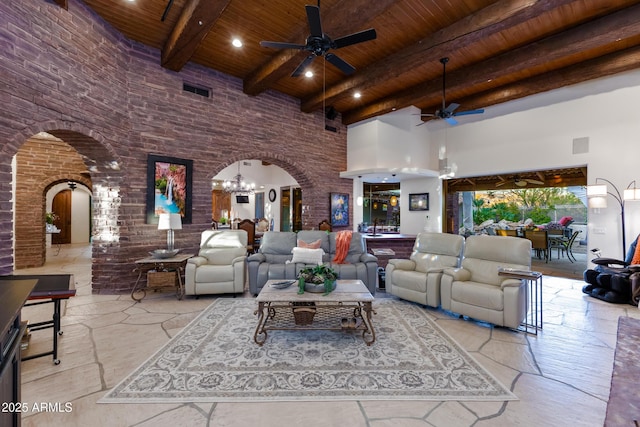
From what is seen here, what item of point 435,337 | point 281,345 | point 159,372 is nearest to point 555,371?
point 435,337

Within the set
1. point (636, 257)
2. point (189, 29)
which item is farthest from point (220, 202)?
point (636, 257)

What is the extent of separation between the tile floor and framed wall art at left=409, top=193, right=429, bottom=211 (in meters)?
4.23

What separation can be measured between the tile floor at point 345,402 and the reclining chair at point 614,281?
0.80 ft

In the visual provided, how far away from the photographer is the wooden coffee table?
9.17 ft

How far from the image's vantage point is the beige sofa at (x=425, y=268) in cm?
375

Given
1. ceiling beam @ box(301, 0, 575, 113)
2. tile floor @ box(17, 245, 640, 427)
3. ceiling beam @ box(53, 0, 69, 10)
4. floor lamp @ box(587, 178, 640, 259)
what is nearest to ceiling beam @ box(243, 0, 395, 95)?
ceiling beam @ box(301, 0, 575, 113)

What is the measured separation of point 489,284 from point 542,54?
3654 mm


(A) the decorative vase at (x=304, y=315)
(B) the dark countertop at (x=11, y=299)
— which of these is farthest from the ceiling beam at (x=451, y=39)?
(B) the dark countertop at (x=11, y=299)

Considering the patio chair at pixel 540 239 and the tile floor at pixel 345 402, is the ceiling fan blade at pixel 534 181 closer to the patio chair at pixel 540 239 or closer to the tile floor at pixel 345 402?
the patio chair at pixel 540 239

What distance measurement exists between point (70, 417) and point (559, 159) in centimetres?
789

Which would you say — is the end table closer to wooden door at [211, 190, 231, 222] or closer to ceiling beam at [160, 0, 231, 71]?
ceiling beam at [160, 0, 231, 71]

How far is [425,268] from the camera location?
13.8 ft

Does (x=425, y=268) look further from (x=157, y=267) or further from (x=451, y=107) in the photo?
(x=157, y=267)

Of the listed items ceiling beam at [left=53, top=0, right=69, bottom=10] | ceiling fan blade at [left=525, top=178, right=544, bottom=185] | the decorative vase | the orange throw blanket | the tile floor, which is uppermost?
ceiling beam at [left=53, top=0, right=69, bottom=10]
